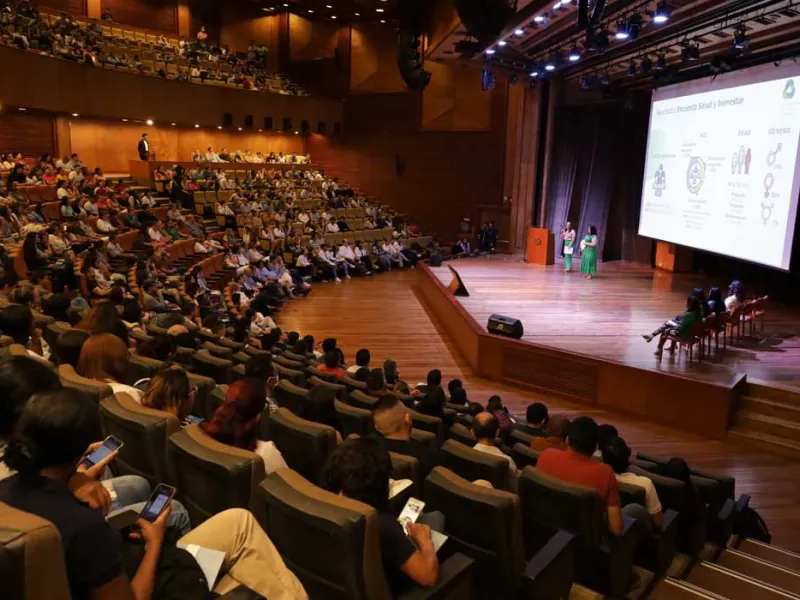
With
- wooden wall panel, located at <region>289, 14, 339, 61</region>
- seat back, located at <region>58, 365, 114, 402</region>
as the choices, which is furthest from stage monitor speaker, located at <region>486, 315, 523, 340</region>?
wooden wall panel, located at <region>289, 14, 339, 61</region>

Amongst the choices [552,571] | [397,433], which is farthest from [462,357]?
[552,571]

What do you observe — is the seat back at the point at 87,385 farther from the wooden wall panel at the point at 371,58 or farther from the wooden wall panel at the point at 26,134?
the wooden wall panel at the point at 371,58

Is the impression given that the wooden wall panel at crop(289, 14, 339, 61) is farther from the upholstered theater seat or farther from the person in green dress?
the upholstered theater seat

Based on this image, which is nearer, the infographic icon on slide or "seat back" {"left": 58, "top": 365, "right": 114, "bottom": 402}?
"seat back" {"left": 58, "top": 365, "right": 114, "bottom": 402}

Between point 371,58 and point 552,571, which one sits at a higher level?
point 371,58

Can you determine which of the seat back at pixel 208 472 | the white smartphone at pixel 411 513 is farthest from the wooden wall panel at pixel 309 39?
the white smartphone at pixel 411 513

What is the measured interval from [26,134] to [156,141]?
3971mm

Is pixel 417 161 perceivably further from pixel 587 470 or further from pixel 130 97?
pixel 587 470

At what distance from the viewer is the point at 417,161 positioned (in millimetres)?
18062

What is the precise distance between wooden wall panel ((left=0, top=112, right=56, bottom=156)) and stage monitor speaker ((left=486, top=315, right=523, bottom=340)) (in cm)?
1032

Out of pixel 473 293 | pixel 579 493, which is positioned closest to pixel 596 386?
pixel 473 293

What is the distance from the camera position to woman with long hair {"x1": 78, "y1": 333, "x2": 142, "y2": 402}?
9.64ft

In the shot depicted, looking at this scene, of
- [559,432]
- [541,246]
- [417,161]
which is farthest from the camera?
[417,161]

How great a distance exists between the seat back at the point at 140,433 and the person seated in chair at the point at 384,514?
2.27ft
